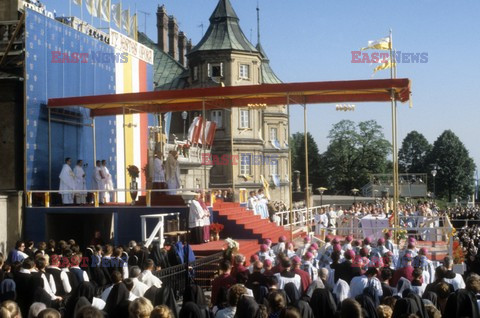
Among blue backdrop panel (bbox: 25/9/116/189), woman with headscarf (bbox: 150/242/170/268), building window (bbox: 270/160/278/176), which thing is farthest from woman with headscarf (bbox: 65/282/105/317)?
building window (bbox: 270/160/278/176)

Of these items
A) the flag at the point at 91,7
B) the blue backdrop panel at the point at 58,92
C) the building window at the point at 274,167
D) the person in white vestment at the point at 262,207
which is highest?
the flag at the point at 91,7

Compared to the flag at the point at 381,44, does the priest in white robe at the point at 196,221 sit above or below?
below

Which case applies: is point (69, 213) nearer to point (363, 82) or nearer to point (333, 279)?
point (363, 82)

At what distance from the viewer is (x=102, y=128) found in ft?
89.2

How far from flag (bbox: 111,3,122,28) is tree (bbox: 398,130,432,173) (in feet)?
278

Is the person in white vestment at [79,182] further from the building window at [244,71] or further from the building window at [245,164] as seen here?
the building window at [244,71]

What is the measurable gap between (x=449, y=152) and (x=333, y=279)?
296 ft

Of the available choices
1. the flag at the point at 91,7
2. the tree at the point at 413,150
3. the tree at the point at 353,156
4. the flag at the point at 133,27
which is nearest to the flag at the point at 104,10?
the flag at the point at 91,7

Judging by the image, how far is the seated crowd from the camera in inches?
307

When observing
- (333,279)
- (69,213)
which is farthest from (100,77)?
(333,279)

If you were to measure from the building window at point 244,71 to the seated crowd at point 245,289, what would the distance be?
42.0 m

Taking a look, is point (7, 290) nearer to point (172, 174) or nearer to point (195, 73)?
point (172, 174)

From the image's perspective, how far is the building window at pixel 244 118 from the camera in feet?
182

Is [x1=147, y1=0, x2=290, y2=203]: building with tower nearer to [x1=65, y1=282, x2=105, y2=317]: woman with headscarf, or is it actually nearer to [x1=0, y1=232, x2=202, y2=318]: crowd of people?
[x1=0, y1=232, x2=202, y2=318]: crowd of people
